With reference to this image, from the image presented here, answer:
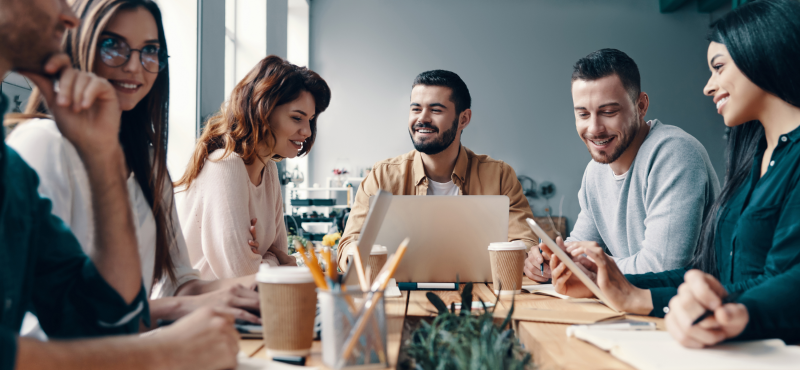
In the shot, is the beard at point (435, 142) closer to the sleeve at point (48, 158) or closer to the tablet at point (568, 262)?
A: the tablet at point (568, 262)

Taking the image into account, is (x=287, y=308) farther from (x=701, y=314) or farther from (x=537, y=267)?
(x=537, y=267)

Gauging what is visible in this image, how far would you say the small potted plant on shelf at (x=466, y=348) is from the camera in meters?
Answer: 0.59

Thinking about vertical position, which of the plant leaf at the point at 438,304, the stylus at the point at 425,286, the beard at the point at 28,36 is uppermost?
the beard at the point at 28,36

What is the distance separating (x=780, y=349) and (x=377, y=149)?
18.9ft

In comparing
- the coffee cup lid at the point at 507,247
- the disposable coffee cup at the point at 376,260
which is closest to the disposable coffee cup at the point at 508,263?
the coffee cup lid at the point at 507,247

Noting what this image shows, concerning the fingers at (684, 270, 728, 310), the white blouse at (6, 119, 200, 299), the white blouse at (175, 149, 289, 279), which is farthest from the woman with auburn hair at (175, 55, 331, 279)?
the fingers at (684, 270, 728, 310)

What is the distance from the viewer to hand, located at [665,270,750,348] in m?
0.76

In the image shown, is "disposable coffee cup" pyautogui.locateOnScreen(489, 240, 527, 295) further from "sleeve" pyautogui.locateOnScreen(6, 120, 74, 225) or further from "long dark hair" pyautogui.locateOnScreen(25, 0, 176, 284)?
"sleeve" pyautogui.locateOnScreen(6, 120, 74, 225)

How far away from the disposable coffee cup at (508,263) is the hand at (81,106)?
0.88m

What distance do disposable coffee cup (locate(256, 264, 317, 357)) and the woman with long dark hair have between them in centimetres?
57

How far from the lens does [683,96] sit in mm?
6656

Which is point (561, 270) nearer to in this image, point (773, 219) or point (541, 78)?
point (773, 219)

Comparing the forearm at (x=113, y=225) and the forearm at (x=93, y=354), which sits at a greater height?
the forearm at (x=113, y=225)

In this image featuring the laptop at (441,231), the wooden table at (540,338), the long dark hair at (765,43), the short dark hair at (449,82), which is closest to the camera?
the wooden table at (540,338)
